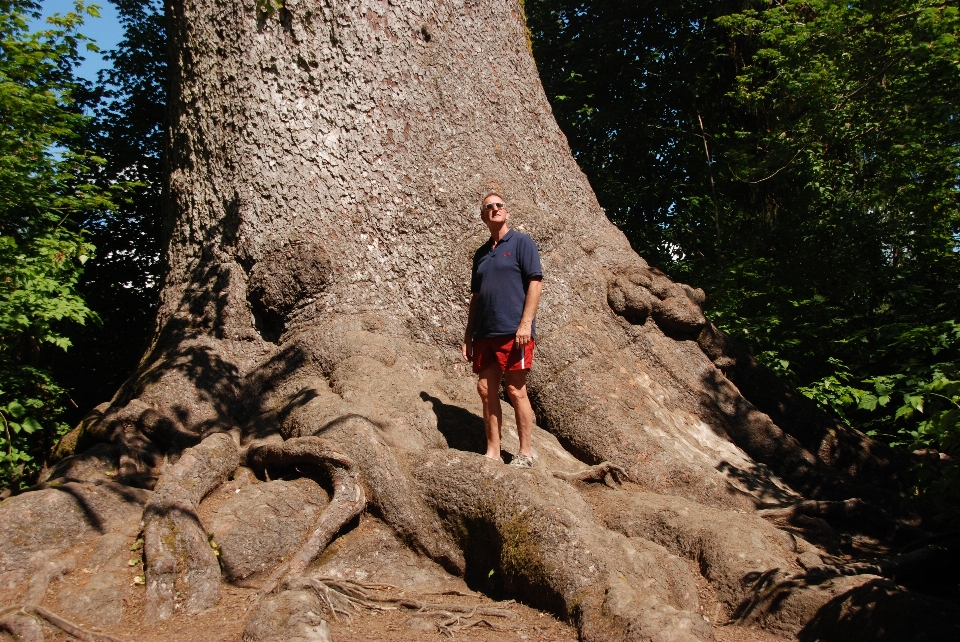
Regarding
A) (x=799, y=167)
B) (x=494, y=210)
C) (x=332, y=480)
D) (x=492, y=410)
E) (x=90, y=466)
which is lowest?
(x=90, y=466)

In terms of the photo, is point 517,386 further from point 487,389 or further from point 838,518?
point 838,518

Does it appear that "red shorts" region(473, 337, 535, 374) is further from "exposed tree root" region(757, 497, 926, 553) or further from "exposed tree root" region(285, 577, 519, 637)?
"exposed tree root" region(757, 497, 926, 553)

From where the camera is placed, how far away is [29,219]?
628cm

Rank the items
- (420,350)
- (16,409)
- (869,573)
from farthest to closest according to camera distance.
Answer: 1. (16,409)
2. (420,350)
3. (869,573)

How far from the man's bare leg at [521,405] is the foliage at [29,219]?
369cm

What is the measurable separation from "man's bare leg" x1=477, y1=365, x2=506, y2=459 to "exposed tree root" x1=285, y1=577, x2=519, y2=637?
3.48 ft

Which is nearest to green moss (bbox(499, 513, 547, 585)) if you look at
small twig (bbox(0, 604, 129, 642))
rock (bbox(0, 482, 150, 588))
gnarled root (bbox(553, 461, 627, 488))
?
gnarled root (bbox(553, 461, 627, 488))

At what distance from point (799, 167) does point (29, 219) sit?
1042 centimetres

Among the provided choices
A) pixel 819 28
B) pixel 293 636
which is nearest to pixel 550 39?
pixel 819 28

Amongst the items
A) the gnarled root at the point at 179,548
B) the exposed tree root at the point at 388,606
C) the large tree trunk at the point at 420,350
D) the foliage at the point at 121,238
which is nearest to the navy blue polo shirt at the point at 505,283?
the large tree trunk at the point at 420,350

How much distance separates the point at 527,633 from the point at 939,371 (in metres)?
3.99

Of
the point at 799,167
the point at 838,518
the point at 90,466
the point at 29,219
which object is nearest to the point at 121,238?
the point at 29,219

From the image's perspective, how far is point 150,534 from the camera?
3.87 metres

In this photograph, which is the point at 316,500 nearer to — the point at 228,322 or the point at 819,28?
the point at 228,322
